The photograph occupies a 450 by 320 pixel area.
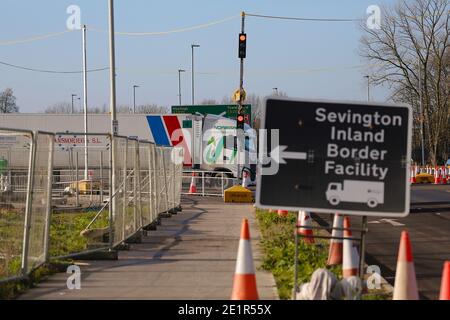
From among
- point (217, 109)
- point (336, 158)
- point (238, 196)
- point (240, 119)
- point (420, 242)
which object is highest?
point (217, 109)

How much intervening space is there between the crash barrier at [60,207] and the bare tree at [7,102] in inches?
2861

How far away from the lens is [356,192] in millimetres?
6980

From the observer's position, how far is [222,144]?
3425 centimetres

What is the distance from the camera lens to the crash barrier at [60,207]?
9.21m

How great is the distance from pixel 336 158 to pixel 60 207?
475 inches

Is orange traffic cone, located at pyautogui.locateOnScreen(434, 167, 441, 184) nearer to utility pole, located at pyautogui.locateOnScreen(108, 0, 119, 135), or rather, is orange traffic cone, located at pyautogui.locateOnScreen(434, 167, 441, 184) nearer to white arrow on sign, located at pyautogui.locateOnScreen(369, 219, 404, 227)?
white arrow on sign, located at pyautogui.locateOnScreen(369, 219, 404, 227)

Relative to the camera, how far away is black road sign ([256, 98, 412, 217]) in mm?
6984

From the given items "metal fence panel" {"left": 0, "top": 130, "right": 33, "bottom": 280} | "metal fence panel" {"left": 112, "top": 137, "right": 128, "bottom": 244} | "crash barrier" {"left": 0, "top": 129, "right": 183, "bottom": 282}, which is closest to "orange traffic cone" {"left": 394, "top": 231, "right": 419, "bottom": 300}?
"crash barrier" {"left": 0, "top": 129, "right": 183, "bottom": 282}

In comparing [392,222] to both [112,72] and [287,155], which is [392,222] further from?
[287,155]

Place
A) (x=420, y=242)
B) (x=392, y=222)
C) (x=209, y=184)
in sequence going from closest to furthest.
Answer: (x=420, y=242) → (x=392, y=222) → (x=209, y=184)

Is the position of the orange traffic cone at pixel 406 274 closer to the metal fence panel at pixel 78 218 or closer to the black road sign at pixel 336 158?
the black road sign at pixel 336 158

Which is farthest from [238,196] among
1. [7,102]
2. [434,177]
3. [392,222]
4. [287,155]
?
[7,102]
